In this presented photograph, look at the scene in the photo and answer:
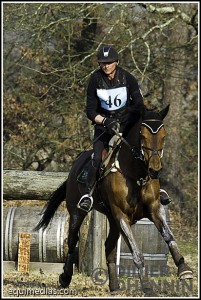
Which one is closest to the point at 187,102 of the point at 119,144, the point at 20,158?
the point at 20,158

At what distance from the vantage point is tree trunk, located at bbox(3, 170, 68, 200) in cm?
1162

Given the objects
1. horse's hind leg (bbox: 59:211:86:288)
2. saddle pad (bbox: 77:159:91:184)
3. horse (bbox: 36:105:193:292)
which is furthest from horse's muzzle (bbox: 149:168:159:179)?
horse's hind leg (bbox: 59:211:86:288)

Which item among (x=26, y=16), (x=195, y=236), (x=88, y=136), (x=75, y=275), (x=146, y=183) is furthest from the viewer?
(x=88, y=136)

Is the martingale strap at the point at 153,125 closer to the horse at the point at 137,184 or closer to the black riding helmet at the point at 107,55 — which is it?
the horse at the point at 137,184

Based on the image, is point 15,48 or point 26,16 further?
point 15,48

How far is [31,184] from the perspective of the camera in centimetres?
1172

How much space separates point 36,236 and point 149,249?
184 centimetres

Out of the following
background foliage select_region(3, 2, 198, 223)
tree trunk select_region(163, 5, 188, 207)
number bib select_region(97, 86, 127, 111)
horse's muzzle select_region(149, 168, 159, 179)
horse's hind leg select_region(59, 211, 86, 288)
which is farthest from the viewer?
tree trunk select_region(163, 5, 188, 207)

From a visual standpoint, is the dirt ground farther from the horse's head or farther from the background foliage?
the background foliage

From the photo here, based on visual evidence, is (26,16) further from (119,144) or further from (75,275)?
→ (119,144)

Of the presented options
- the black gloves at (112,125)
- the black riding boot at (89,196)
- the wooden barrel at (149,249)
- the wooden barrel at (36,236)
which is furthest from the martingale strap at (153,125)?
the wooden barrel at (36,236)

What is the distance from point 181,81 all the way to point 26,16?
182 inches

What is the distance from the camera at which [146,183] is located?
7.54m

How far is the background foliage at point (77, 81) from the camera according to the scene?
18.1 metres
